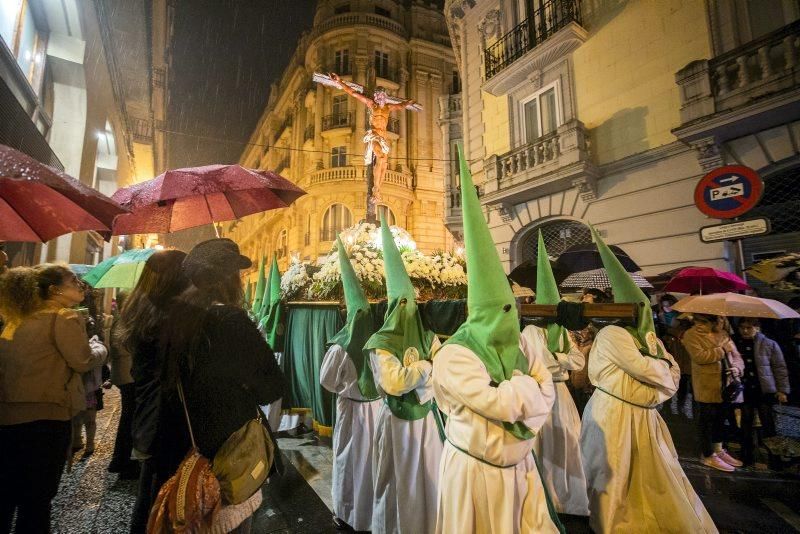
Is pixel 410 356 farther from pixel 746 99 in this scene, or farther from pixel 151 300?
pixel 746 99

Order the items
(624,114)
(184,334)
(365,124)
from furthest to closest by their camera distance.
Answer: (365,124)
(624,114)
(184,334)

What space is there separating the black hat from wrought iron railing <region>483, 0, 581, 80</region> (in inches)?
Answer: 422

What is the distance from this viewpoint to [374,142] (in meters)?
8.18

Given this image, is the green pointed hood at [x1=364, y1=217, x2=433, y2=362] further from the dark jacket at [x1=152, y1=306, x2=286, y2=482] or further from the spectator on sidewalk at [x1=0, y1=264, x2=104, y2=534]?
the spectator on sidewalk at [x1=0, y1=264, x2=104, y2=534]

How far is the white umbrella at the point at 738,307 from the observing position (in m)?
4.02

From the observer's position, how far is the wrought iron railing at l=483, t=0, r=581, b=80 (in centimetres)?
1007

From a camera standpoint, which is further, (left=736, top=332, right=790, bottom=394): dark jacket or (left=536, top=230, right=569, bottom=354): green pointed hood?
(left=736, top=332, right=790, bottom=394): dark jacket

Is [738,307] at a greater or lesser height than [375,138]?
lesser

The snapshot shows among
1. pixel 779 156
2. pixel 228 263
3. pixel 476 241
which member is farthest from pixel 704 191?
pixel 228 263

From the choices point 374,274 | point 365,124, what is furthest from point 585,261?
point 365,124

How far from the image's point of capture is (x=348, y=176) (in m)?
24.9

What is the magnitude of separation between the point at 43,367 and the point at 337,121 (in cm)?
2558

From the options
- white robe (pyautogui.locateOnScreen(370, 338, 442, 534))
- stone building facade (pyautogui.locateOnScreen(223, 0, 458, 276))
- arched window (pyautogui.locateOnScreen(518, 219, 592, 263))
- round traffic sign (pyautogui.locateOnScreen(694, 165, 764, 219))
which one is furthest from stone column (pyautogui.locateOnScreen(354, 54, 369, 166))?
white robe (pyautogui.locateOnScreen(370, 338, 442, 534))

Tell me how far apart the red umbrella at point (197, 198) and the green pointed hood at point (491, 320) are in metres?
2.24
